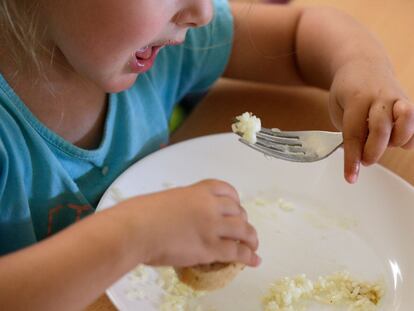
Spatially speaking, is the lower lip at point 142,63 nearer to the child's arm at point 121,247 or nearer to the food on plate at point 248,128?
the food on plate at point 248,128

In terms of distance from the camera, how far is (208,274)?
59 cm

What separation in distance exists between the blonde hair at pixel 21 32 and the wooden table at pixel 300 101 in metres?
0.28

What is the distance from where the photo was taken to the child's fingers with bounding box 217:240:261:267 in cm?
57

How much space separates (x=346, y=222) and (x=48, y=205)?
1.34ft

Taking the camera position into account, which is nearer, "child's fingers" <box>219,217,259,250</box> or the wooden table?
"child's fingers" <box>219,217,259,250</box>

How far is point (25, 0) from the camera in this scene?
27.9 inches

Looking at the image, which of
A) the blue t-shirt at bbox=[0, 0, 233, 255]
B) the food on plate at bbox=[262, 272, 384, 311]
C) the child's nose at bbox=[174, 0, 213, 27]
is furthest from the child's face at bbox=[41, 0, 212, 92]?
the food on plate at bbox=[262, 272, 384, 311]

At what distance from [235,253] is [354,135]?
0.89 ft

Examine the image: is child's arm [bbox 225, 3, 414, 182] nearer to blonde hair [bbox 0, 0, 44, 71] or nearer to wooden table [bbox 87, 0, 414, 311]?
wooden table [bbox 87, 0, 414, 311]

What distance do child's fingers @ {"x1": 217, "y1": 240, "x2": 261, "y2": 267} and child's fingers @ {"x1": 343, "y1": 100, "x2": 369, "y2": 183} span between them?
8.3 inches

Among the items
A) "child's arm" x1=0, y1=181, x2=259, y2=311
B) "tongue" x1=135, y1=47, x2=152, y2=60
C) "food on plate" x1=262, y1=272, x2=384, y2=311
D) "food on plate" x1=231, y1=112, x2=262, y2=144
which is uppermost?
"tongue" x1=135, y1=47, x2=152, y2=60

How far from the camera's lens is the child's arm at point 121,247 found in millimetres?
528

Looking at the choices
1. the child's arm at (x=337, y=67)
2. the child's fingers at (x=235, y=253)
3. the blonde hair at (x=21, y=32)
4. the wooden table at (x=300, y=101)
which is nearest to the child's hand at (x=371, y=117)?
the child's arm at (x=337, y=67)

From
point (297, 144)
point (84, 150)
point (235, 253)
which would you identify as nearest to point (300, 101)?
point (297, 144)
